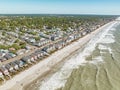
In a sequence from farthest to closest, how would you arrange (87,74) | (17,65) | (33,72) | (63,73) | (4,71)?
(17,65) → (63,73) → (33,72) → (87,74) → (4,71)

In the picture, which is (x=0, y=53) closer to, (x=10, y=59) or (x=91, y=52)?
(x=10, y=59)

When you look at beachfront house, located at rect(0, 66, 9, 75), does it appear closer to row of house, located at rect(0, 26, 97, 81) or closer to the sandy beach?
row of house, located at rect(0, 26, 97, 81)

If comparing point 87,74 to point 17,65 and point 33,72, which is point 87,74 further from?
Result: point 17,65

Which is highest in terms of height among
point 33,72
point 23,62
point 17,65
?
point 17,65

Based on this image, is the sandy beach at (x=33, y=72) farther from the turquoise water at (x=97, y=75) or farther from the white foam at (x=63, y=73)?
the turquoise water at (x=97, y=75)

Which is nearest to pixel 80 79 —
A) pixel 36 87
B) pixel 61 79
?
pixel 61 79

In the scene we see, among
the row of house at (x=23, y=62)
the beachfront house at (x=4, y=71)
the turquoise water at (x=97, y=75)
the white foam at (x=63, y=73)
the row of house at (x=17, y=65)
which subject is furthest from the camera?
the row of house at (x=23, y=62)

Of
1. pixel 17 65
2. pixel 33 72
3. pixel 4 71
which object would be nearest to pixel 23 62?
pixel 17 65

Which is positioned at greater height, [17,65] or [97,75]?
[17,65]

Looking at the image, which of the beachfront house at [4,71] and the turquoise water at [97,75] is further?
the beachfront house at [4,71]

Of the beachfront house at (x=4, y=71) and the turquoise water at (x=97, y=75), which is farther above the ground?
the beachfront house at (x=4, y=71)

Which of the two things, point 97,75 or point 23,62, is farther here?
point 23,62

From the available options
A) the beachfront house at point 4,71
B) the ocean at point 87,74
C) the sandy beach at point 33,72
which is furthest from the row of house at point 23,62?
the ocean at point 87,74
